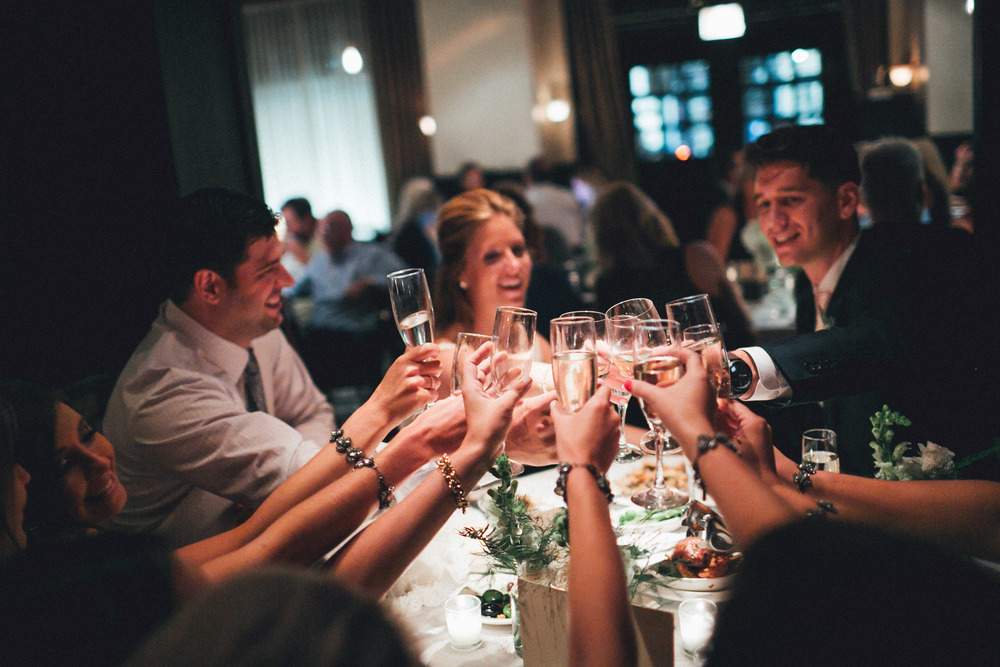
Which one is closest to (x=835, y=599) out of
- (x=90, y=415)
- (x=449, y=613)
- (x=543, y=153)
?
(x=449, y=613)

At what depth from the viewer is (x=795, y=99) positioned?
10195 millimetres

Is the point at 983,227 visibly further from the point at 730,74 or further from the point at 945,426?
the point at 730,74

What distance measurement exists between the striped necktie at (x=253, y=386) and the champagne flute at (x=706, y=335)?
4.68 feet

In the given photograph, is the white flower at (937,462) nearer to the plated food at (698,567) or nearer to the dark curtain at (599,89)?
the plated food at (698,567)

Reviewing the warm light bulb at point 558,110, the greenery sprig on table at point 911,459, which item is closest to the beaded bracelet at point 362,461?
the greenery sprig on table at point 911,459

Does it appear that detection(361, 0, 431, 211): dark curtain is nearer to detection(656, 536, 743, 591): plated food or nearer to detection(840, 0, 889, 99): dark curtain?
detection(840, 0, 889, 99): dark curtain

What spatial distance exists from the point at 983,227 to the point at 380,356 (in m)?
4.12

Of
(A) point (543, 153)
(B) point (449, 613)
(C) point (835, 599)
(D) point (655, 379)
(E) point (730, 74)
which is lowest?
(B) point (449, 613)

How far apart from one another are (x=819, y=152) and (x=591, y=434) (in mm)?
1476

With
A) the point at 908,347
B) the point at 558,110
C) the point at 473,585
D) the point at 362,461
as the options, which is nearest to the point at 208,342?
the point at 362,461

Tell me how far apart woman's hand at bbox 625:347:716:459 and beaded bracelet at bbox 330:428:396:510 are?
600 mm

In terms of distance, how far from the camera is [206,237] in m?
2.11

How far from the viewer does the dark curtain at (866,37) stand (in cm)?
942

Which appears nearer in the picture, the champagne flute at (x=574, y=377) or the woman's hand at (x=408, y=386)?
the champagne flute at (x=574, y=377)
